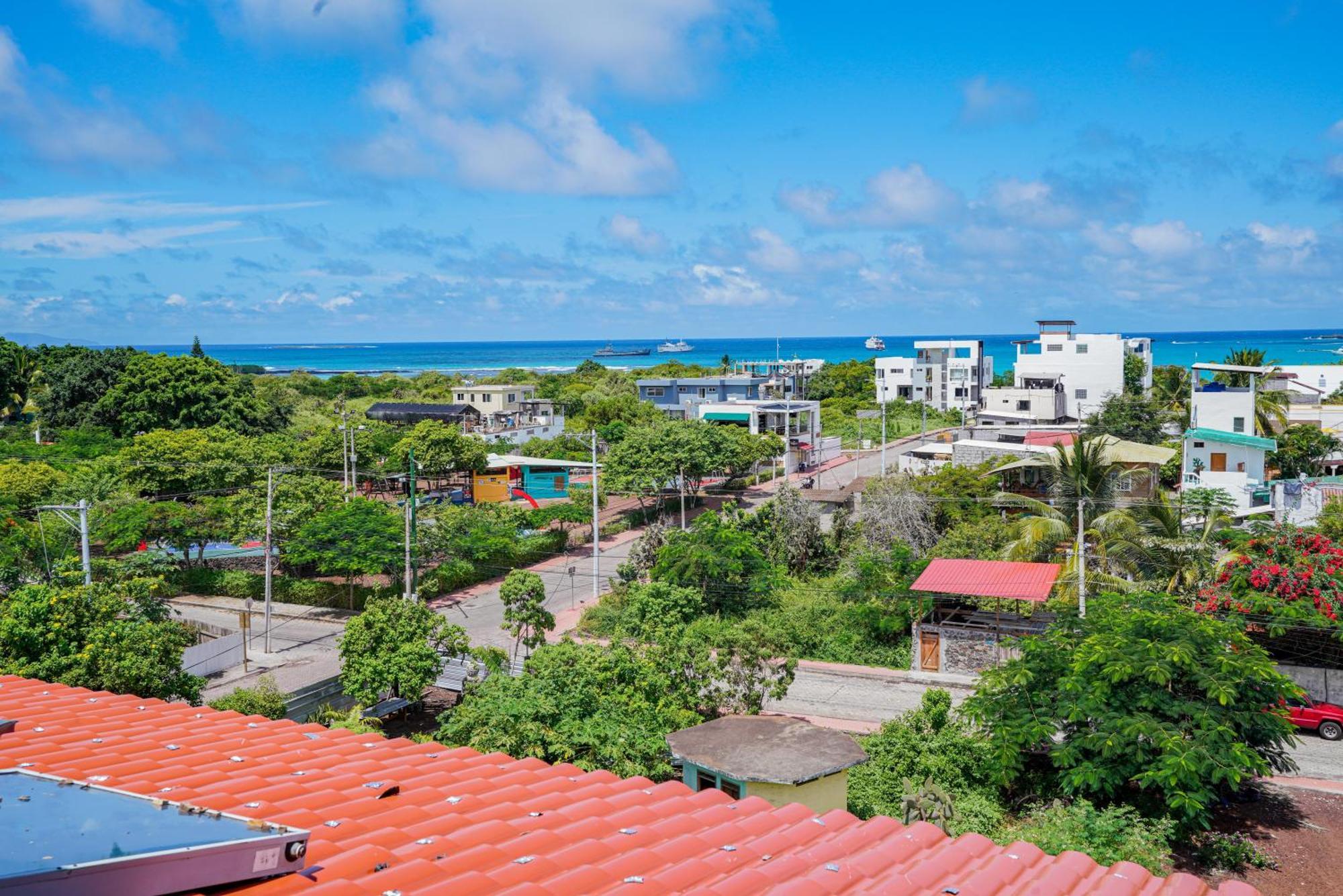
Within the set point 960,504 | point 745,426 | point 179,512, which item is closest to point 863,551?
point 960,504

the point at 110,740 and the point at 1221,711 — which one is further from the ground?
the point at 110,740

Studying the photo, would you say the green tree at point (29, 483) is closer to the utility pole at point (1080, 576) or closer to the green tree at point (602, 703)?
the green tree at point (602, 703)

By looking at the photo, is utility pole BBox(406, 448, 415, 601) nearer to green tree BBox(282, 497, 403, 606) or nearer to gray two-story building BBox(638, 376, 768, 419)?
green tree BBox(282, 497, 403, 606)

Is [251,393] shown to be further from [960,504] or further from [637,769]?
[637,769]

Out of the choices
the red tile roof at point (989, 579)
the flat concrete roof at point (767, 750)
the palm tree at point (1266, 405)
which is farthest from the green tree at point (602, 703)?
the palm tree at point (1266, 405)

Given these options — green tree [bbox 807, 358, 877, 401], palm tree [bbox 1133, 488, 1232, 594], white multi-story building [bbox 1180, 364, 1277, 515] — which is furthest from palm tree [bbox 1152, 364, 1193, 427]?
palm tree [bbox 1133, 488, 1232, 594]
